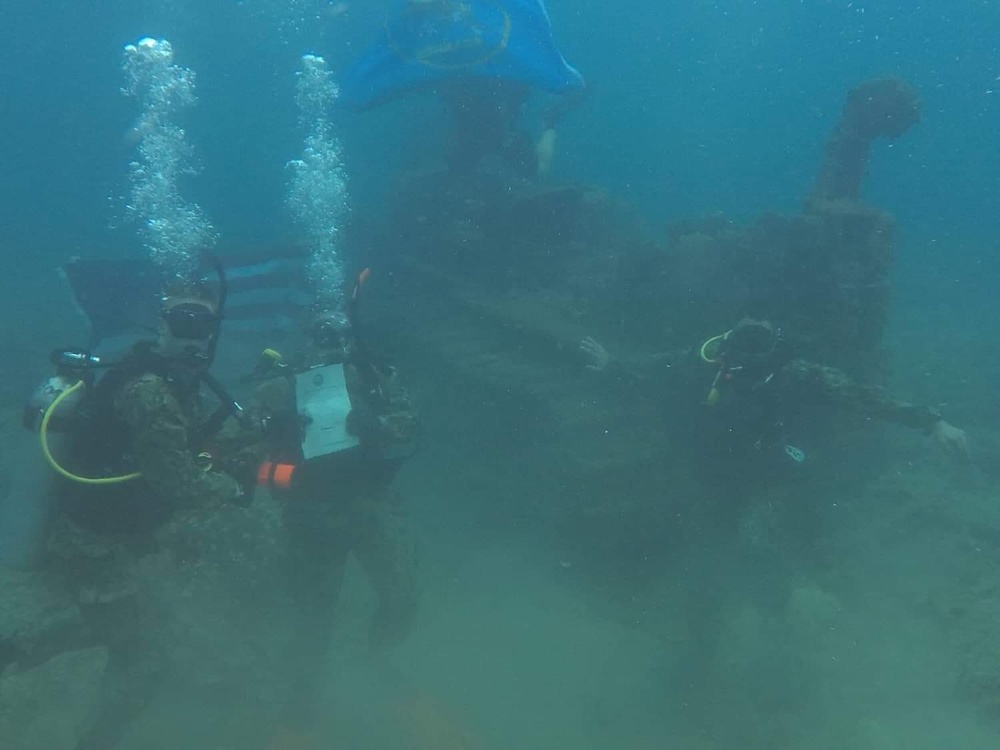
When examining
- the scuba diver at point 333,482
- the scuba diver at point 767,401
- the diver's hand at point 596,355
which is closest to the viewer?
the scuba diver at point 333,482

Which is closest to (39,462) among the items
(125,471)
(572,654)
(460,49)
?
(125,471)

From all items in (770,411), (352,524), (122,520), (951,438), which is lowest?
(352,524)

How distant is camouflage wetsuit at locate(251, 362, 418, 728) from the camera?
526cm

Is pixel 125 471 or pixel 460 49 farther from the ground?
pixel 460 49

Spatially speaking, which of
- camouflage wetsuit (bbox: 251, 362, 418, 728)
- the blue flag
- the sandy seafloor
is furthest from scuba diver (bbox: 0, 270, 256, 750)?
the blue flag

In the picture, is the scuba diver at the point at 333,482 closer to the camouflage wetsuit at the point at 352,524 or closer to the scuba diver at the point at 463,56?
the camouflage wetsuit at the point at 352,524

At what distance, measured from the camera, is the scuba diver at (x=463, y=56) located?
32.1ft

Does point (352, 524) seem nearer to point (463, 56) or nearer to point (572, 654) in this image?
point (572, 654)

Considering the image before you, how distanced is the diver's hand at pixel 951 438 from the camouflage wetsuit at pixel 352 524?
454 cm

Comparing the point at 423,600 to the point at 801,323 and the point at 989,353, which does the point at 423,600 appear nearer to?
the point at 801,323

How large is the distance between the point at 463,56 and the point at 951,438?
344 inches

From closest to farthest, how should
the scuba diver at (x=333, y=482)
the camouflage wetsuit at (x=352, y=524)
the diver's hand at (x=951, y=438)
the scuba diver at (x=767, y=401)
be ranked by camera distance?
1. the scuba diver at (x=333, y=482)
2. the camouflage wetsuit at (x=352, y=524)
3. the diver's hand at (x=951, y=438)
4. the scuba diver at (x=767, y=401)

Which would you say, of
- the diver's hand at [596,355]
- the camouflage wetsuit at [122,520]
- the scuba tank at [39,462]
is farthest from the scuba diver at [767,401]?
the scuba tank at [39,462]

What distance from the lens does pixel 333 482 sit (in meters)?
5.33
